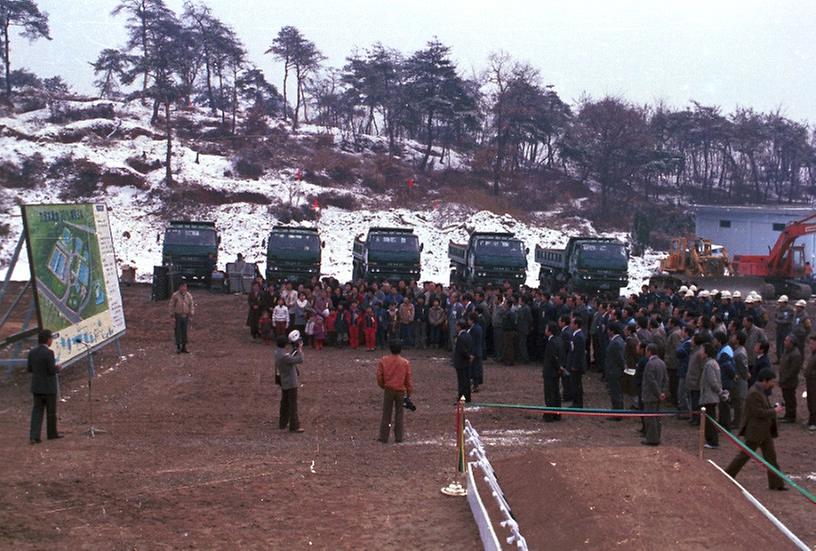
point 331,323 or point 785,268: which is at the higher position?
point 785,268

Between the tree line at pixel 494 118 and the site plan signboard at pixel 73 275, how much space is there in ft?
128

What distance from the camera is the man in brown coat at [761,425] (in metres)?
9.24

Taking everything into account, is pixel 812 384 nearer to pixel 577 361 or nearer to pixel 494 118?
pixel 577 361

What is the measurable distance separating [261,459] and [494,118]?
190 ft

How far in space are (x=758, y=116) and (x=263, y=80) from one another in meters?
41.7

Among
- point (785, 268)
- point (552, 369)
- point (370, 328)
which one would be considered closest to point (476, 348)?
point (552, 369)

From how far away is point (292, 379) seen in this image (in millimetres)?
11977

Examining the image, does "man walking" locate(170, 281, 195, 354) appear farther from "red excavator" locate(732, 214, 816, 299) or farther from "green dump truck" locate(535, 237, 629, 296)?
"red excavator" locate(732, 214, 816, 299)

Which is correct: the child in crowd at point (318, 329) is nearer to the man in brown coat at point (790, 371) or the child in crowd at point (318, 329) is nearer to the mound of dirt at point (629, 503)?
the man in brown coat at point (790, 371)

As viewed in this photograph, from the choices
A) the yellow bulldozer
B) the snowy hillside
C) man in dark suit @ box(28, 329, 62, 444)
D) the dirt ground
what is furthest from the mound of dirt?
the snowy hillside

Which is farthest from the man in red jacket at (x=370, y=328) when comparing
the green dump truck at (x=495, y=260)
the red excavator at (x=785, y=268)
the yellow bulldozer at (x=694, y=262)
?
the red excavator at (x=785, y=268)

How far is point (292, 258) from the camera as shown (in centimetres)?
2919

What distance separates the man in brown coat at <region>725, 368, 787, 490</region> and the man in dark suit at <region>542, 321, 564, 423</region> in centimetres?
410

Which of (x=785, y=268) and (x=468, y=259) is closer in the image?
(x=468, y=259)
